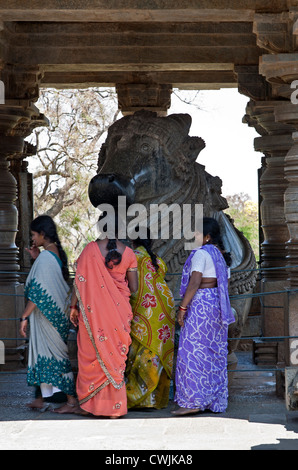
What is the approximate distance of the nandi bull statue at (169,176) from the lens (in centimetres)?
743

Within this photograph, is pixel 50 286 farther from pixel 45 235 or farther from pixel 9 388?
pixel 9 388

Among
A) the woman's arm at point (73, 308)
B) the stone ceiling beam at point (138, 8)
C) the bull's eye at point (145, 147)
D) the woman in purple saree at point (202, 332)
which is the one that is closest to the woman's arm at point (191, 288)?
the woman in purple saree at point (202, 332)

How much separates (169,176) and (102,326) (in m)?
1.85

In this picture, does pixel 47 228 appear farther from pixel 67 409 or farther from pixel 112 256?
pixel 67 409

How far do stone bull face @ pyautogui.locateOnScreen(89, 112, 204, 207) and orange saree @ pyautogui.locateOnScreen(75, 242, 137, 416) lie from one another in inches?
47.7

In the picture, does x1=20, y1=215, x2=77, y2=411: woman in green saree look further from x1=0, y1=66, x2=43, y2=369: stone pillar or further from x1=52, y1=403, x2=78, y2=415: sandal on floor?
x1=0, y1=66, x2=43, y2=369: stone pillar

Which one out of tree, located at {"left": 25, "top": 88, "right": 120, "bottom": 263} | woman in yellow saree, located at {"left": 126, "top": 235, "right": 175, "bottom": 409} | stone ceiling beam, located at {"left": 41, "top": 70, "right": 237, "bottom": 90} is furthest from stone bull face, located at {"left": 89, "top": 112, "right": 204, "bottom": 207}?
tree, located at {"left": 25, "top": 88, "right": 120, "bottom": 263}

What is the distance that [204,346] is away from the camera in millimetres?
→ 6395

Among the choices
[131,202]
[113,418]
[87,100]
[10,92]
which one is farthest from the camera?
[87,100]

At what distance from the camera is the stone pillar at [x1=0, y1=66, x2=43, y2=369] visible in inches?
334

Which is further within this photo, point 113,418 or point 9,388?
point 9,388

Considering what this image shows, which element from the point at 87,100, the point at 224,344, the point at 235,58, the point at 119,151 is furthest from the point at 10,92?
the point at 87,100

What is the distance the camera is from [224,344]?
648 centimetres

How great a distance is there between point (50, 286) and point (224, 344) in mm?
1265
